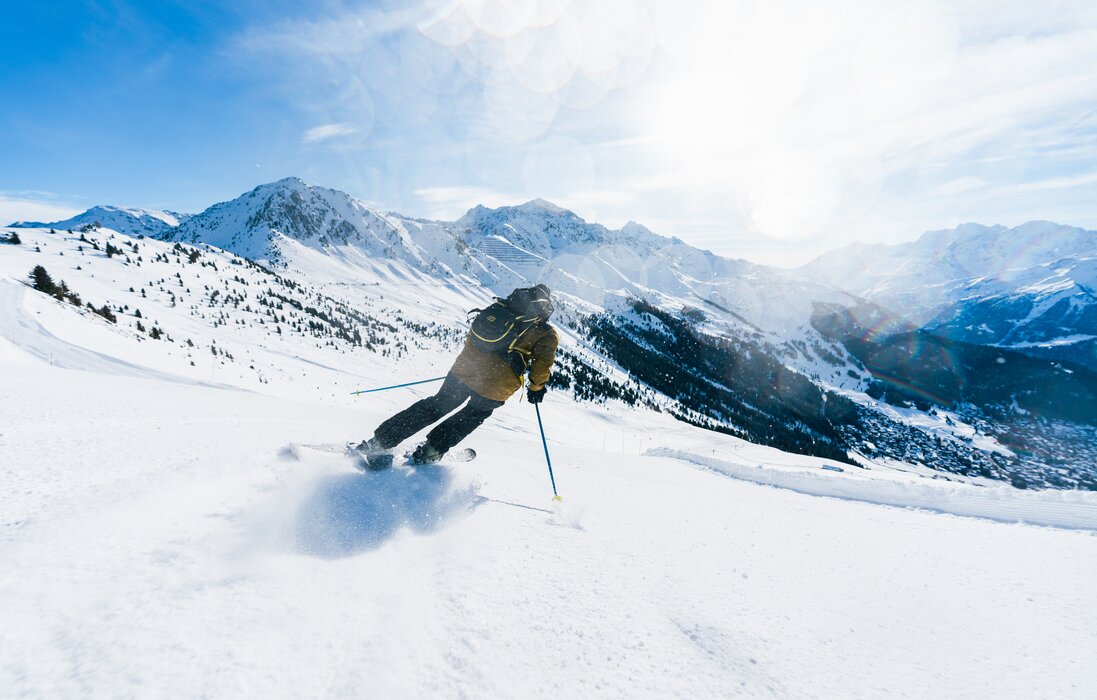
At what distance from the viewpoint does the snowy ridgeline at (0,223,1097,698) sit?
1705 mm

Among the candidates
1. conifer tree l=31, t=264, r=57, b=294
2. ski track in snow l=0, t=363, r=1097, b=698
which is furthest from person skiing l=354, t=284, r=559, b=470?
conifer tree l=31, t=264, r=57, b=294

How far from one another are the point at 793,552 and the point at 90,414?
6389mm

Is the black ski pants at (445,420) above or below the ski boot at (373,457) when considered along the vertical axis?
above

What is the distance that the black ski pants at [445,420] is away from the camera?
4.86 metres

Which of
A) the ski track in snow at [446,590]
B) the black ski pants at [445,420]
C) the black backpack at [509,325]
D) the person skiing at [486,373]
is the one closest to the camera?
the ski track in snow at [446,590]

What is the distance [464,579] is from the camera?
8.22 ft

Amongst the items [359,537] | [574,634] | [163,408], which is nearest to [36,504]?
[359,537]

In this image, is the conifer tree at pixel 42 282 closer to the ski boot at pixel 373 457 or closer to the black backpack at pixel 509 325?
the ski boot at pixel 373 457

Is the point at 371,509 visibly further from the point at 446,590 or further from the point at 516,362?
the point at 516,362

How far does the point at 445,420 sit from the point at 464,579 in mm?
2652

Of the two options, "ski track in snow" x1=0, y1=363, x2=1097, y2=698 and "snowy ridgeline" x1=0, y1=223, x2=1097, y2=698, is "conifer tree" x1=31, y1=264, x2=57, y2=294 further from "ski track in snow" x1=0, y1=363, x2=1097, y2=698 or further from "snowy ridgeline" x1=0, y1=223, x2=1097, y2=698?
"ski track in snow" x1=0, y1=363, x2=1097, y2=698

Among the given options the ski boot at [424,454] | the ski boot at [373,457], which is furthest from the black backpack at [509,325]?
the ski boot at [373,457]

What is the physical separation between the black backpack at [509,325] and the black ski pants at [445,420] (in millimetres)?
519

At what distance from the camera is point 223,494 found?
304 cm
